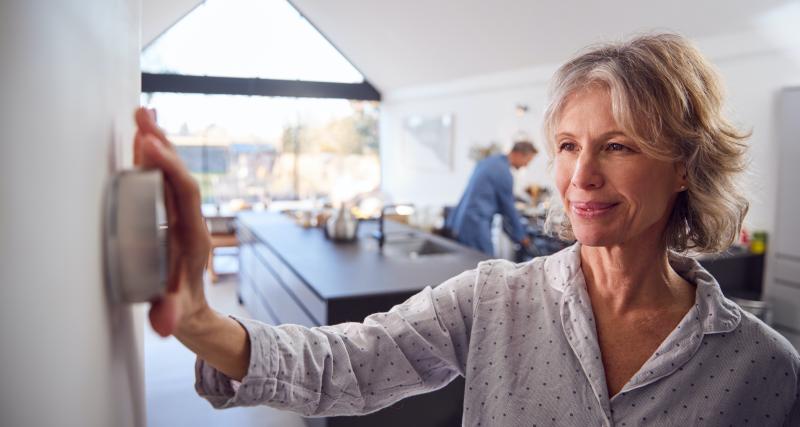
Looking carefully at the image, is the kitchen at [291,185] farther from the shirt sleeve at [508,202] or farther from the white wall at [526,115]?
the shirt sleeve at [508,202]

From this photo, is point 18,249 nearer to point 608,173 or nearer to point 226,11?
point 608,173

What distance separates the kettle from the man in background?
3.72 feet

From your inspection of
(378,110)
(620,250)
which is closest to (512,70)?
(378,110)

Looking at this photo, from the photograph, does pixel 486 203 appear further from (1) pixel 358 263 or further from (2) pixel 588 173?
(2) pixel 588 173

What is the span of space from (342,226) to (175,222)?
3.28 meters

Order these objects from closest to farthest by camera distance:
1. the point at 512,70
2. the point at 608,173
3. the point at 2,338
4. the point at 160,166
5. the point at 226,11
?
the point at 2,338
the point at 160,166
the point at 608,173
the point at 512,70
the point at 226,11

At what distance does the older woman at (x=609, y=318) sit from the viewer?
40.3 inches

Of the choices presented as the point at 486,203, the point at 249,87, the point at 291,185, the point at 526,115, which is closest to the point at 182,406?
the point at 486,203

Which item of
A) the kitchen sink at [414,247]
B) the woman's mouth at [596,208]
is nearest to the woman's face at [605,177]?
the woman's mouth at [596,208]

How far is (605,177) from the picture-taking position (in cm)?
105

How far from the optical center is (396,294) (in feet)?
8.06

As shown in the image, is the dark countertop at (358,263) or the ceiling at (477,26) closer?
the dark countertop at (358,263)

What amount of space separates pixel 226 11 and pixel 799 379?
9678 mm

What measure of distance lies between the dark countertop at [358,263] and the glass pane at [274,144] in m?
5.66
